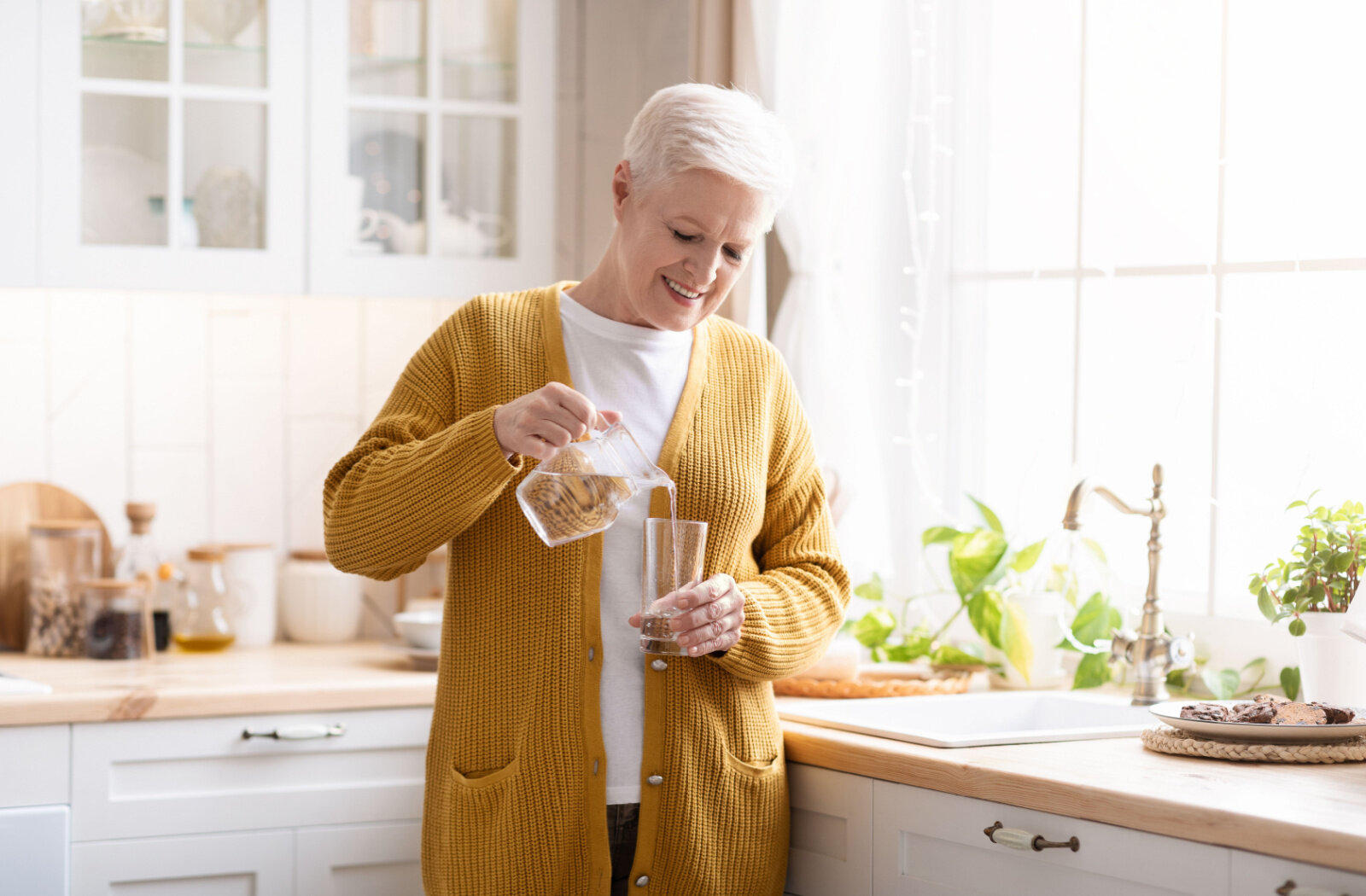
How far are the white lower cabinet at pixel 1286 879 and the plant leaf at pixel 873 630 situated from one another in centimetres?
109

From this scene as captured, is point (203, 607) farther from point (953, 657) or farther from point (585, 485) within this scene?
point (585, 485)

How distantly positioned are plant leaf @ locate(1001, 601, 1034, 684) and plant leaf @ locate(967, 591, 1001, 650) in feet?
0.05

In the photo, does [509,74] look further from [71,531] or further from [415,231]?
[71,531]

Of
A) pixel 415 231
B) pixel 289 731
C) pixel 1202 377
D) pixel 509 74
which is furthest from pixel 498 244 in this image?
pixel 1202 377

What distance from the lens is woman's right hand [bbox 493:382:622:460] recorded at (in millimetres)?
1409

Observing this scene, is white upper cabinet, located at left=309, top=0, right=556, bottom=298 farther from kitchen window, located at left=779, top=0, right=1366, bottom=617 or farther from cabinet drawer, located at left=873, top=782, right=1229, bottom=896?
cabinet drawer, located at left=873, top=782, right=1229, bottom=896

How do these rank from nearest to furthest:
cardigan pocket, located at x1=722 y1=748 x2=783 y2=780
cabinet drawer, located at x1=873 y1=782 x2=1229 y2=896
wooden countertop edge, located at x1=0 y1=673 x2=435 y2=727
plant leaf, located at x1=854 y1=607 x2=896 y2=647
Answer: cabinet drawer, located at x1=873 y1=782 x2=1229 y2=896 → cardigan pocket, located at x1=722 y1=748 x2=783 y2=780 → wooden countertop edge, located at x1=0 y1=673 x2=435 y2=727 → plant leaf, located at x1=854 y1=607 x2=896 y2=647

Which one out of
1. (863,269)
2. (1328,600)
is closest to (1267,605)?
(1328,600)

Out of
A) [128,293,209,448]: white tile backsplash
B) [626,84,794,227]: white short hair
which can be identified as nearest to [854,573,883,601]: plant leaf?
[626,84,794,227]: white short hair

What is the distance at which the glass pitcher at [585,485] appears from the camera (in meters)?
1.47

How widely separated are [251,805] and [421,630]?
0.45 meters

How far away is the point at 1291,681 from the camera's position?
2.01m

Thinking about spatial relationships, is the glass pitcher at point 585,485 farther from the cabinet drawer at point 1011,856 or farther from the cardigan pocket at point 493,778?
the cabinet drawer at point 1011,856

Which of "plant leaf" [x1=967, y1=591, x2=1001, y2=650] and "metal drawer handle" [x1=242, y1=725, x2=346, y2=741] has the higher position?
"plant leaf" [x1=967, y1=591, x2=1001, y2=650]
